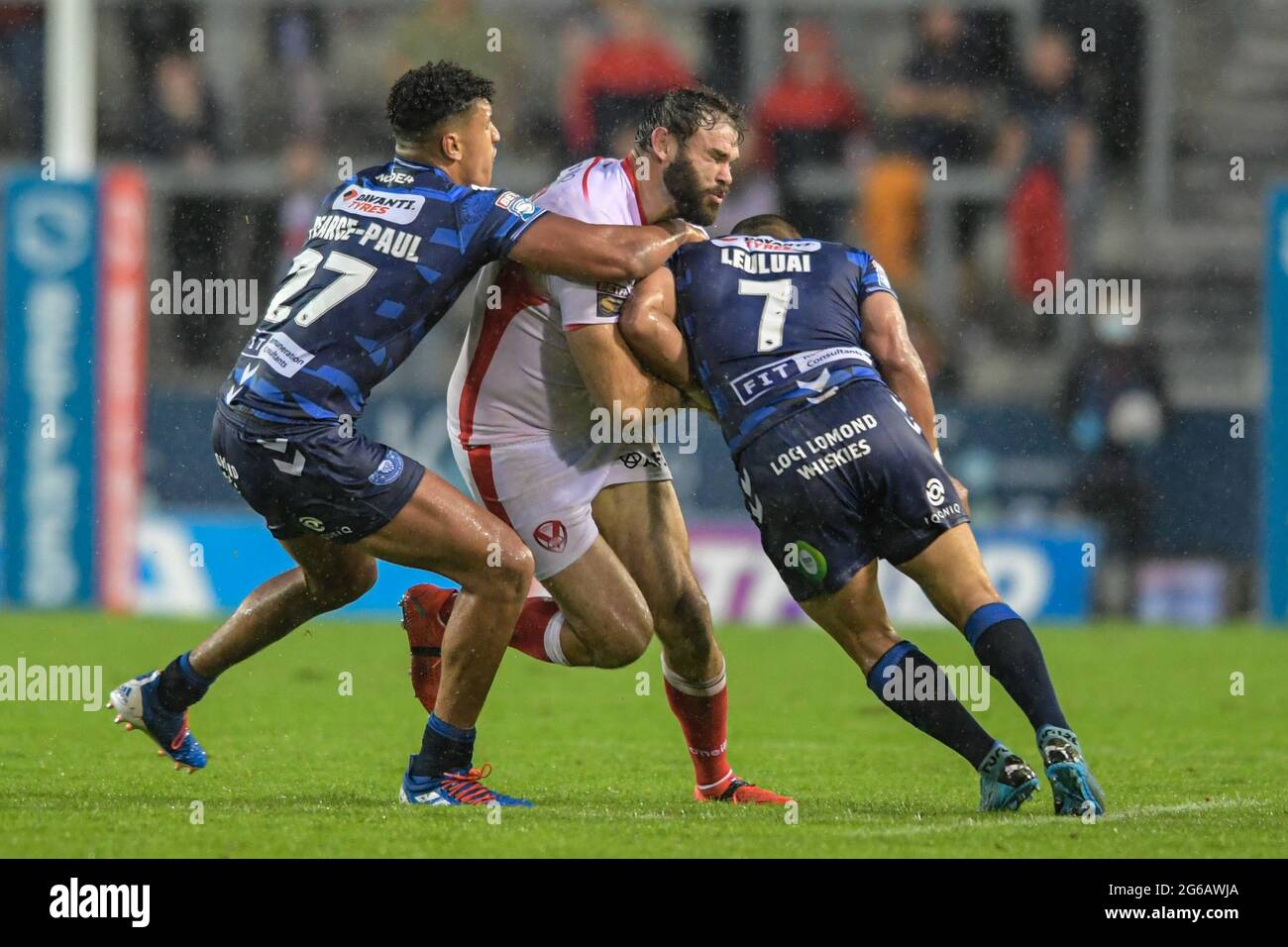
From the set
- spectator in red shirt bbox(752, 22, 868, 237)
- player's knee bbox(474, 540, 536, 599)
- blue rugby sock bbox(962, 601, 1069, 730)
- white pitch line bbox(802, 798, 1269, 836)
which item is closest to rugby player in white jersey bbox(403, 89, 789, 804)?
player's knee bbox(474, 540, 536, 599)

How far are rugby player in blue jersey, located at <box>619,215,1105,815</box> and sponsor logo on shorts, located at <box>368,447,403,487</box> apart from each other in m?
0.85

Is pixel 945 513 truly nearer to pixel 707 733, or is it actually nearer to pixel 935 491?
pixel 935 491

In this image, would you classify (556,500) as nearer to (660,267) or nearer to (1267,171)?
(660,267)

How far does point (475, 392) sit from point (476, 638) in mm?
976

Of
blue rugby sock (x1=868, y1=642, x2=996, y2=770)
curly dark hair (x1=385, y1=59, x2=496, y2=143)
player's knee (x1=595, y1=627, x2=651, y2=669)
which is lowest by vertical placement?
blue rugby sock (x1=868, y1=642, x2=996, y2=770)

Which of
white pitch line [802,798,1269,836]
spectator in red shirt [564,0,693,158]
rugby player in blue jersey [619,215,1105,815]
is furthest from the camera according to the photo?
spectator in red shirt [564,0,693,158]

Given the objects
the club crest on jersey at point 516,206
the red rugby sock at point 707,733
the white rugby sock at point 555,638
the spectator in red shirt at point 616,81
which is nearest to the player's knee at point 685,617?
the red rugby sock at point 707,733

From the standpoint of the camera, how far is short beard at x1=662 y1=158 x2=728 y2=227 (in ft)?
21.5

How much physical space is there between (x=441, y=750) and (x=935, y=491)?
168 cm

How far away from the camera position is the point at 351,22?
17266mm

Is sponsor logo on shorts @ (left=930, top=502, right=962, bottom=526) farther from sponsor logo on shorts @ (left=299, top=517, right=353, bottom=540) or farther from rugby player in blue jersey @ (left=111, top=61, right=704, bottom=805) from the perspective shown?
sponsor logo on shorts @ (left=299, top=517, right=353, bottom=540)

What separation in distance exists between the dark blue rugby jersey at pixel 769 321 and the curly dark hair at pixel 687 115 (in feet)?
1.25

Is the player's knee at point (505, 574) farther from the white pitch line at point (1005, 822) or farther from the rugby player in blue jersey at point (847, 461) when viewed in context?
the white pitch line at point (1005, 822)
